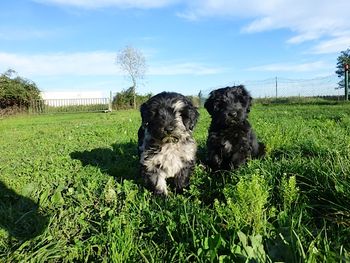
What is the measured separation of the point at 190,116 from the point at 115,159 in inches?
88.4

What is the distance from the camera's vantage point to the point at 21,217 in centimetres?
390

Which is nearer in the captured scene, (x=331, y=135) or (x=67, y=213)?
(x=67, y=213)

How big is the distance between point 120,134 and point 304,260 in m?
8.28

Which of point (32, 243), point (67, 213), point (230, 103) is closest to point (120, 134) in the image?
point (230, 103)

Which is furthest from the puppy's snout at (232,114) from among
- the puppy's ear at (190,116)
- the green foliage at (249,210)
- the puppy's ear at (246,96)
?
the green foliage at (249,210)

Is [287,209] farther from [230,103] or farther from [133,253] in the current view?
[230,103]

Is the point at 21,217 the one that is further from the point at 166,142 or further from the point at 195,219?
the point at 166,142

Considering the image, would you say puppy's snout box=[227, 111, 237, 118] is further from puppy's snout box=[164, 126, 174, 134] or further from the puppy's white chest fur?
puppy's snout box=[164, 126, 174, 134]

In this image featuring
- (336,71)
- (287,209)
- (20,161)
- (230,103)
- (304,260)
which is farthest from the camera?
(336,71)

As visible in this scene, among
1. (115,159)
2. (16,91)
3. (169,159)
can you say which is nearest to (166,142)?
(169,159)

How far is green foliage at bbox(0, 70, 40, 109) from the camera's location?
3547 centimetres

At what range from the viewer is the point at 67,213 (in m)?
3.80

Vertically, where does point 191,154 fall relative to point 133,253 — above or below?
above

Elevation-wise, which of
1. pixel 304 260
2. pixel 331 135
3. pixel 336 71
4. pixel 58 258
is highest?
pixel 336 71
